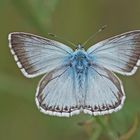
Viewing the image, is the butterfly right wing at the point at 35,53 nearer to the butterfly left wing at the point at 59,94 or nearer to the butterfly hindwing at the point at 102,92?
the butterfly left wing at the point at 59,94

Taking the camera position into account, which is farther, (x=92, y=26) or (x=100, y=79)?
(x=92, y=26)

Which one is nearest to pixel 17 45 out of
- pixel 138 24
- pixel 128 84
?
pixel 128 84

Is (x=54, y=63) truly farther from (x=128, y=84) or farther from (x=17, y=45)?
(x=128, y=84)

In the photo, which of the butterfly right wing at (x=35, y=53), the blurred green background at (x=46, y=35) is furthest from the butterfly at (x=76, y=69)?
the blurred green background at (x=46, y=35)

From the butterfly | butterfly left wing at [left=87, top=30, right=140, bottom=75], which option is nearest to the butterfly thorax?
the butterfly

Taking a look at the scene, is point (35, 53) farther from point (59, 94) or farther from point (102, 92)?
point (102, 92)

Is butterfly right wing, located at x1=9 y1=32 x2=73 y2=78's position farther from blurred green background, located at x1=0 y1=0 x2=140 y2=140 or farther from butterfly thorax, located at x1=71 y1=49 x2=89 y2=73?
blurred green background, located at x1=0 y1=0 x2=140 y2=140
